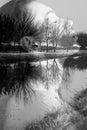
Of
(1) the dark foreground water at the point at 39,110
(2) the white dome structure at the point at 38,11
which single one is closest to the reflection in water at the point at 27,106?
(1) the dark foreground water at the point at 39,110

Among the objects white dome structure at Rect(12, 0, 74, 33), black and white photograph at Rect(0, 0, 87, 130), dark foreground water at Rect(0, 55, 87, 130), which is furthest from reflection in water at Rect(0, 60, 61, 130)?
white dome structure at Rect(12, 0, 74, 33)

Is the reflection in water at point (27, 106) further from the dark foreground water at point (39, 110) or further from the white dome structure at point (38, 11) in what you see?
the white dome structure at point (38, 11)

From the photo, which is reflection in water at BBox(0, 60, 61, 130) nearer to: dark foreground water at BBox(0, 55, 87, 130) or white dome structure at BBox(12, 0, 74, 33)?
dark foreground water at BBox(0, 55, 87, 130)

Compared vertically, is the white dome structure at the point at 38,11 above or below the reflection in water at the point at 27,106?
above

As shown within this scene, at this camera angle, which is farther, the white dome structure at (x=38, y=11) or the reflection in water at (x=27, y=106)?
the white dome structure at (x=38, y=11)

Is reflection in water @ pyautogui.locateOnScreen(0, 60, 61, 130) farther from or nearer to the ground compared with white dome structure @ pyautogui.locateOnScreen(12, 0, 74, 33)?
nearer to the ground

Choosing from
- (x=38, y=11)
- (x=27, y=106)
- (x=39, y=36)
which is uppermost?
(x=38, y=11)

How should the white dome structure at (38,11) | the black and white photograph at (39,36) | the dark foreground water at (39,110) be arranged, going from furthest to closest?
the white dome structure at (38,11) < the black and white photograph at (39,36) < the dark foreground water at (39,110)

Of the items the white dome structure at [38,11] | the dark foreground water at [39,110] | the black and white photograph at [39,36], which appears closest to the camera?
the dark foreground water at [39,110]

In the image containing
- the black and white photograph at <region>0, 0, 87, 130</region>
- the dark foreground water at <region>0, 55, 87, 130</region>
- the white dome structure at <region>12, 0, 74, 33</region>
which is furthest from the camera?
the white dome structure at <region>12, 0, 74, 33</region>

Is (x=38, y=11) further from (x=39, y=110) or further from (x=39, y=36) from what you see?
(x=39, y=110)

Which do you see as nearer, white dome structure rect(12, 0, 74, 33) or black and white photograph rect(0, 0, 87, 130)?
black and white photograph rect(0, 0, 87, 130)

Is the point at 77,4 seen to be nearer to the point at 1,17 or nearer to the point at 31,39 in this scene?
the point at 31,39

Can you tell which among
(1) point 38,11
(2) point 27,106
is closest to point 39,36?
(1) point 38,11
